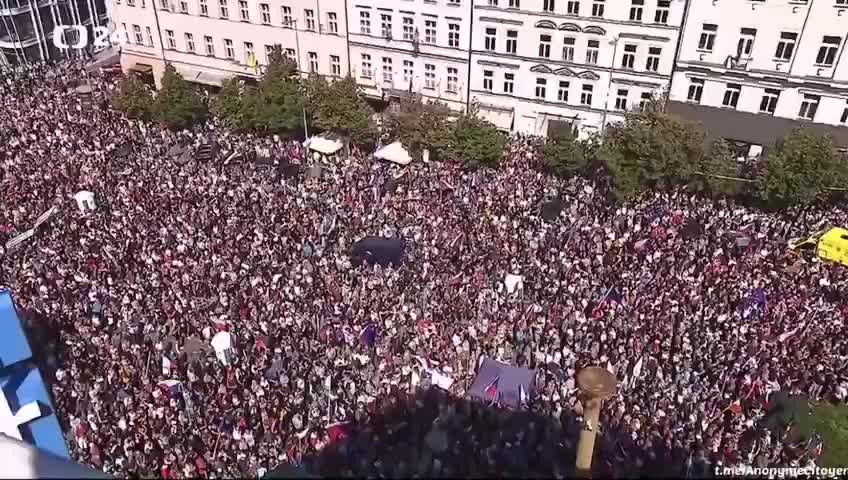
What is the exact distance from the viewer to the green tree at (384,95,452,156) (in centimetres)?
3009

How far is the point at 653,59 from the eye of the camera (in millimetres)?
29766

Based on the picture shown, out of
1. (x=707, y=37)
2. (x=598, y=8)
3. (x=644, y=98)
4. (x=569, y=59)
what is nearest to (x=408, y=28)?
(x=569, y=59)

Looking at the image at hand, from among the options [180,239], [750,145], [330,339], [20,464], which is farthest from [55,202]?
[750,145]

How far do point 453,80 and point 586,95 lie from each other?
6.97m

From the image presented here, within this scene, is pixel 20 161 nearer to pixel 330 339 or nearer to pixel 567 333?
pixel 330 339

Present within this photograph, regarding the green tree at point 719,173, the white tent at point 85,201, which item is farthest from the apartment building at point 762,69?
the white tent at point 85,201

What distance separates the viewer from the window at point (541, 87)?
3238 centimetres

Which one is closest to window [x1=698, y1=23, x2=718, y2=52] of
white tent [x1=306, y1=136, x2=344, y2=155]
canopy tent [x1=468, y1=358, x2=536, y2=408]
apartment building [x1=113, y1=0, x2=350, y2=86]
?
white tent [x1=306, y1=136, x2=344, y2=155]

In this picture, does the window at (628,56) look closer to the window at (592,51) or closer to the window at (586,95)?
the window at (592,51)

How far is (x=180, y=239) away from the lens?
22.6m

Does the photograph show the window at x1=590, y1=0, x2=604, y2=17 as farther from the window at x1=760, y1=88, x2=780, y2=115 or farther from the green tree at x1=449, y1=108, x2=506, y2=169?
the window at x1=760, y1=88, x2=780, y2=115

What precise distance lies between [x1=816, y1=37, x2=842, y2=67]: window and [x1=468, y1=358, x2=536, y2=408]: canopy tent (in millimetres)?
20522

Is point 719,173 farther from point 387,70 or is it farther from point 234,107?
point 234,107

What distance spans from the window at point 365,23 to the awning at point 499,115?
289 inches
